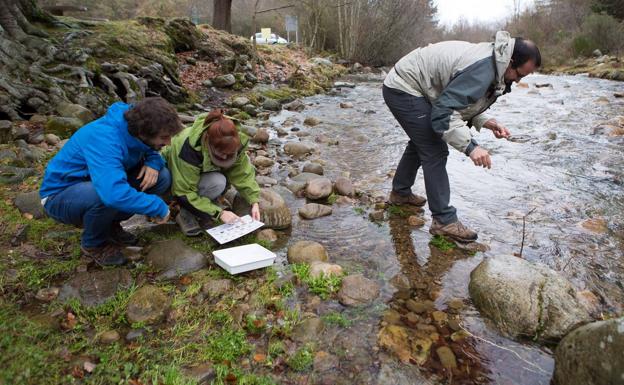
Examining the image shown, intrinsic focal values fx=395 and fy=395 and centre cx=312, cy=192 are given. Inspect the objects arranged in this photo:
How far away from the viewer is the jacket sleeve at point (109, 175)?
2371 millimetres

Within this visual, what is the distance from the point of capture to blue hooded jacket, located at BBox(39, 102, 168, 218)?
238 centimetres

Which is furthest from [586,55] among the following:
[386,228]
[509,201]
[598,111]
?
[386,228]

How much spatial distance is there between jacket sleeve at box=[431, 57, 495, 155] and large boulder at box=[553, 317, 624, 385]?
58.6 inches

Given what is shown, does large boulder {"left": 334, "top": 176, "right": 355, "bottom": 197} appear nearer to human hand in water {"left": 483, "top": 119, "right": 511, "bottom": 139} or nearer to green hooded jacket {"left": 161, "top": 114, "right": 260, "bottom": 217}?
green hooded jacket {"left": 161, "top": 114, "right": 260, "bottom": 217}

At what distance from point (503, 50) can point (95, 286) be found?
318 cm

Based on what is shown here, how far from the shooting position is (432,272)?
308 cm

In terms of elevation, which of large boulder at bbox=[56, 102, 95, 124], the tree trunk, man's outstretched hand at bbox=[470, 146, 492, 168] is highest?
the tree trunk

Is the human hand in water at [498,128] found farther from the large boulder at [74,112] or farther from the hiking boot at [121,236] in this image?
the large boulder at [74,112]

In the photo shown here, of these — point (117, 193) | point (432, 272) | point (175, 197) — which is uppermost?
point (117, 193)

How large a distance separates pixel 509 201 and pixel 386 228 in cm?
170

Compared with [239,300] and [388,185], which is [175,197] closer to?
[239,300]

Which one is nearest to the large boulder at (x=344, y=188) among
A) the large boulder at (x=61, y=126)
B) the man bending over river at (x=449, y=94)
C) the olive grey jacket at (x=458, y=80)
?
the man bending over river at (x=449, y=94)

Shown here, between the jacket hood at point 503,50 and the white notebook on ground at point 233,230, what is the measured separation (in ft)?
7.09

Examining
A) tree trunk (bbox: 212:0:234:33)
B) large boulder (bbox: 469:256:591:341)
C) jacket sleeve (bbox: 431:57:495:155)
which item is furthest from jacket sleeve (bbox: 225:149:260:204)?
tree trunk (bbox: 212:0:234:33)
